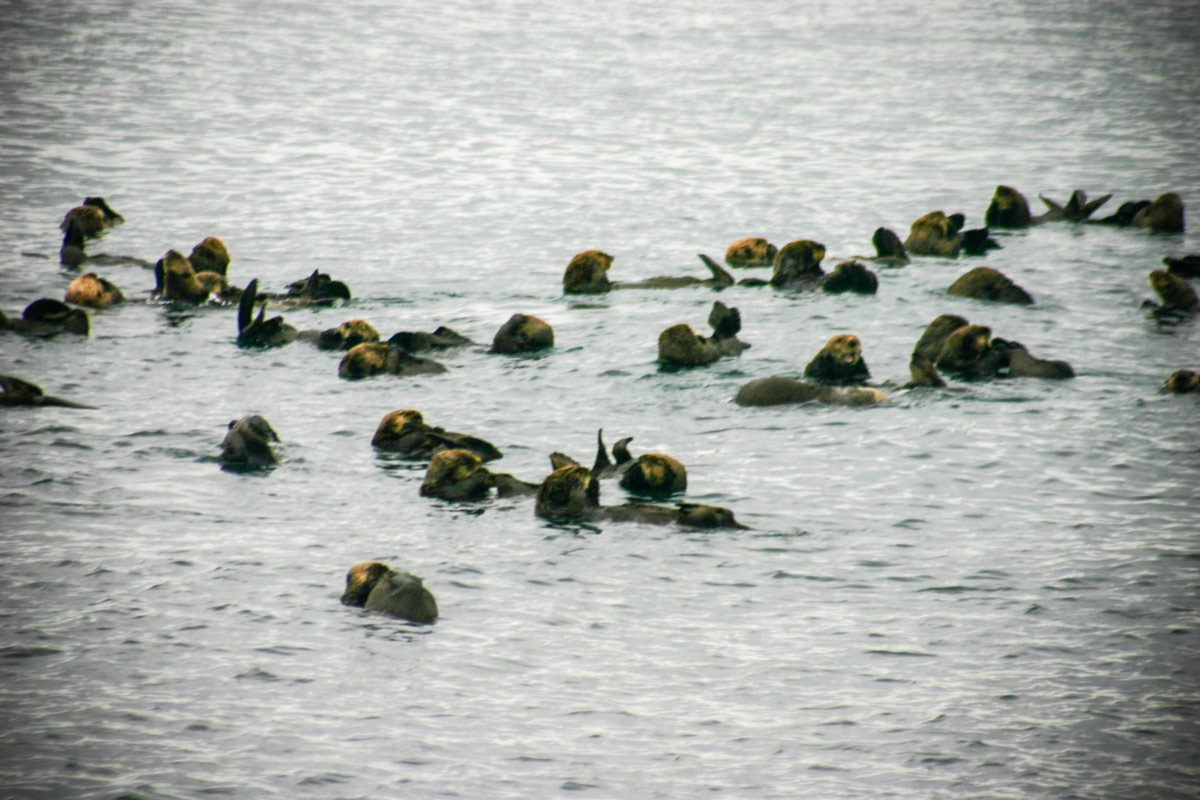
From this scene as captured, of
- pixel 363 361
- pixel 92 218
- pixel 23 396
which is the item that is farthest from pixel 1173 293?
pixel 92 218

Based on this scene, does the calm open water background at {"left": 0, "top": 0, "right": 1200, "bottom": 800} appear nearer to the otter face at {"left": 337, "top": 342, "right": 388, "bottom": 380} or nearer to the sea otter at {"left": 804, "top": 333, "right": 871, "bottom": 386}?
the otter face at {"left": 337, "top": 342, "right": 388, "bottom": 380}

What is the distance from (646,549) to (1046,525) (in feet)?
10.7

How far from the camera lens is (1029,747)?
8383 millimetres

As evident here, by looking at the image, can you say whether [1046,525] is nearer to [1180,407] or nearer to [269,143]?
[1180,407]

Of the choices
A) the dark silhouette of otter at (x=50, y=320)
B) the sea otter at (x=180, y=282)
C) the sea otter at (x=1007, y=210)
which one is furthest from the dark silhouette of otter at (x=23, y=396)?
the sea otter at (x=1007, y=210)

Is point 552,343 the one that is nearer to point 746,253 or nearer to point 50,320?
point 746,253

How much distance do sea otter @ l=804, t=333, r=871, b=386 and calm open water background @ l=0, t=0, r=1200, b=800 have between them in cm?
60

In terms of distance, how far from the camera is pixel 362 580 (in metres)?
9.84

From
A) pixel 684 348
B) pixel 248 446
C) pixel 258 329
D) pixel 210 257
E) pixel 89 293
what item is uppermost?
pixel 210 257

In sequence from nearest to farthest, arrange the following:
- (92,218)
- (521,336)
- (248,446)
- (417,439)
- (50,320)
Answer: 1. (248,446)
2. (417,439)
3. (521,336)
4. (50,320)
5. (92,218)

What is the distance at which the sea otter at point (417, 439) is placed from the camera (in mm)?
12664

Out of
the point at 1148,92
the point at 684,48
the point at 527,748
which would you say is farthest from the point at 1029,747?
the point at 684,48

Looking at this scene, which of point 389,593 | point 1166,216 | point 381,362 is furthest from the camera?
point 1166,216

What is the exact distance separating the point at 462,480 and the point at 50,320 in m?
7.64
